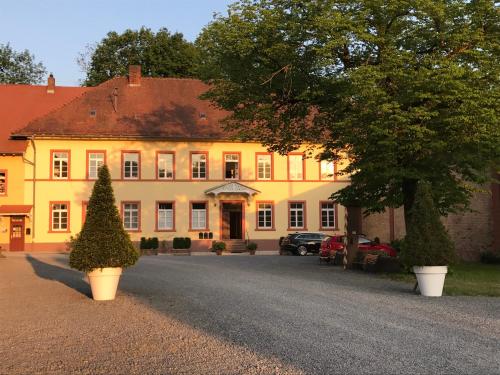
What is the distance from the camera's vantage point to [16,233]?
131 ft

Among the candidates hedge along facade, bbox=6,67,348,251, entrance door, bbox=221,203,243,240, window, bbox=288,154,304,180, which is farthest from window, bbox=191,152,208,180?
window, bbox=288,154,304,180

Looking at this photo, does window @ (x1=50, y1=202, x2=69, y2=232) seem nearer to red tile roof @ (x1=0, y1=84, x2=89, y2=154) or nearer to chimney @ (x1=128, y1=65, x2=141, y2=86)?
red tile roof @ (x1=0, y1=84, x2=89, y2=154)

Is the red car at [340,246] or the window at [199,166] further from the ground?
the window at [199,166]

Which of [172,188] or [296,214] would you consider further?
[296,214]

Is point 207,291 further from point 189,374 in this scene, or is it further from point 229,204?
point 229,204

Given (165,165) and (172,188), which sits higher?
(165,165)

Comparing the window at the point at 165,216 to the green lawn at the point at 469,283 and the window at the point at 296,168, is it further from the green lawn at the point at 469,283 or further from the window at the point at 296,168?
the green lawn at the point at 469,283

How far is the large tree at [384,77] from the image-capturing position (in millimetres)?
17562

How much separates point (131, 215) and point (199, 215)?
4.59 meters

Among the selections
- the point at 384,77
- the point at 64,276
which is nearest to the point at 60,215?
the point at 64,276

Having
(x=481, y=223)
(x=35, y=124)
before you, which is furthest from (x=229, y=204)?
(x=481, y=223)

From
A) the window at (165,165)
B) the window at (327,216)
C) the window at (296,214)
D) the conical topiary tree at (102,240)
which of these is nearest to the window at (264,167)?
the window at (296,214)

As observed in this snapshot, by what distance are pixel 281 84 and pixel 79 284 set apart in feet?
30.8

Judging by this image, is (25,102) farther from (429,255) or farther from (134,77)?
(429,255)
